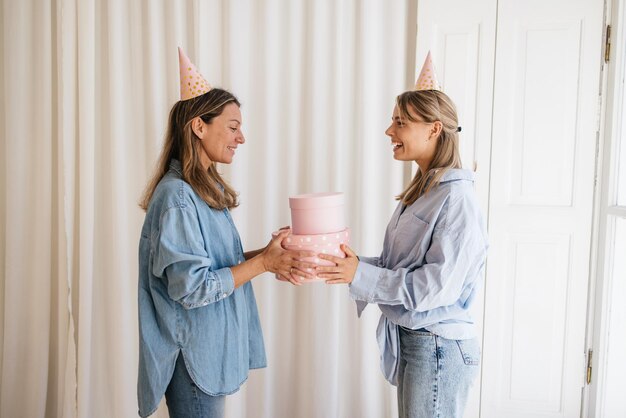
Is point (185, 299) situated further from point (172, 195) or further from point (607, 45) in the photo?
point (607, 45)

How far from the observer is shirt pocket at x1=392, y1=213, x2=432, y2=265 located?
131 cm

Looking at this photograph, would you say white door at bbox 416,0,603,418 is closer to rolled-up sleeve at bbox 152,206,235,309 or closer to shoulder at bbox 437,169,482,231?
shoulder at bbox 437,169,482,231

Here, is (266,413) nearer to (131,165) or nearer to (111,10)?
(131,165)

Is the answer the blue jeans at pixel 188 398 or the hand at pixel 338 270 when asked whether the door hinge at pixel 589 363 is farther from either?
the blue jeans at pixel 188 398

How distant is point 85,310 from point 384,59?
5.51 ft

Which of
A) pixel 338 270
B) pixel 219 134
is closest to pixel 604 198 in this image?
pixel 338 270

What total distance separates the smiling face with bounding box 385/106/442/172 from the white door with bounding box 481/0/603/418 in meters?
0.65

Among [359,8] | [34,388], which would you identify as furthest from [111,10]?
[34,388]

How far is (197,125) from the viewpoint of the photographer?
141cm

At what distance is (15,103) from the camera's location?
2.18 m

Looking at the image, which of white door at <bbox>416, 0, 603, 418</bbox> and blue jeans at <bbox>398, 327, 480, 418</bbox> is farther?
white door at <bbox>416, 0, 603, 418</bbox>

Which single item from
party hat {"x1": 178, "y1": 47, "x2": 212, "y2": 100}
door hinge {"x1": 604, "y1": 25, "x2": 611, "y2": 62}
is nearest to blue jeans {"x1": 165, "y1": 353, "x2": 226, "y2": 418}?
party hat {"x1": 178, "y1": 47, "x2": 212, "y2": 100}

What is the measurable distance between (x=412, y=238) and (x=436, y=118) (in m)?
0.34

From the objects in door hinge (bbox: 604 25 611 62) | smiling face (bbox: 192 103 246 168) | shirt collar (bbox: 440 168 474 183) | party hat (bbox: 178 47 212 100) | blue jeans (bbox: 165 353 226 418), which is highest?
door hinge (bbox: 604 25 611 62)
